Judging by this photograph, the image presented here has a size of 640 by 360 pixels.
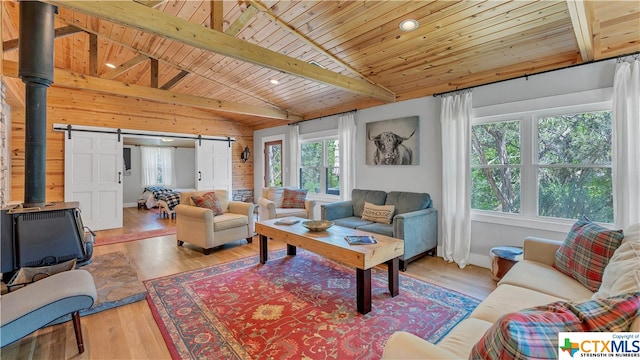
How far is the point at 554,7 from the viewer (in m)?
2.29

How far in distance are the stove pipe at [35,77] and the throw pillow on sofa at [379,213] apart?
12.2 ft

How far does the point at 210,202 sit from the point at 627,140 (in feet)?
15.8

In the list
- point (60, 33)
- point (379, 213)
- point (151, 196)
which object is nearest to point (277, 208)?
point (379, 213)

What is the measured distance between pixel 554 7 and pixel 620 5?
453mm

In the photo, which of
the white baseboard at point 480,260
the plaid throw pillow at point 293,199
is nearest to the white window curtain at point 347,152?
the plaid throw pillow at point 293,199

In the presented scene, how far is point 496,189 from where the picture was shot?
343 cm

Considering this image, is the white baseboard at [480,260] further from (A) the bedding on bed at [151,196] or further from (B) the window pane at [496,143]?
(A) the bedding on bed at [151,196]

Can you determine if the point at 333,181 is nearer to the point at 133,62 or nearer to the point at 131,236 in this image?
the point at 131,236

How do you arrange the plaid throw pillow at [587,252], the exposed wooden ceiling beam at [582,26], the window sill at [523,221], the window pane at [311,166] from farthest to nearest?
the window pane at [311,166] < the window sill at [523,221] < the exposed wooden ceiling beam at [582,26] < the plaid throw pillow at [587,252]

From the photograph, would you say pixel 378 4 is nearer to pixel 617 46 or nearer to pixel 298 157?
pixel 617 46

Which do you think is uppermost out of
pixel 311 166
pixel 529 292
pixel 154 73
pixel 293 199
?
pixel 154 73

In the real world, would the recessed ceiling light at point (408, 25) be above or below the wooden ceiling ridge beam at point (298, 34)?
below

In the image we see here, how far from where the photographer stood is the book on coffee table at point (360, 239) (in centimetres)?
254


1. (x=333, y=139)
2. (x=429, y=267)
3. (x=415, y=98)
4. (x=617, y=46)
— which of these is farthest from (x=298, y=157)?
(x=617, y=46)
